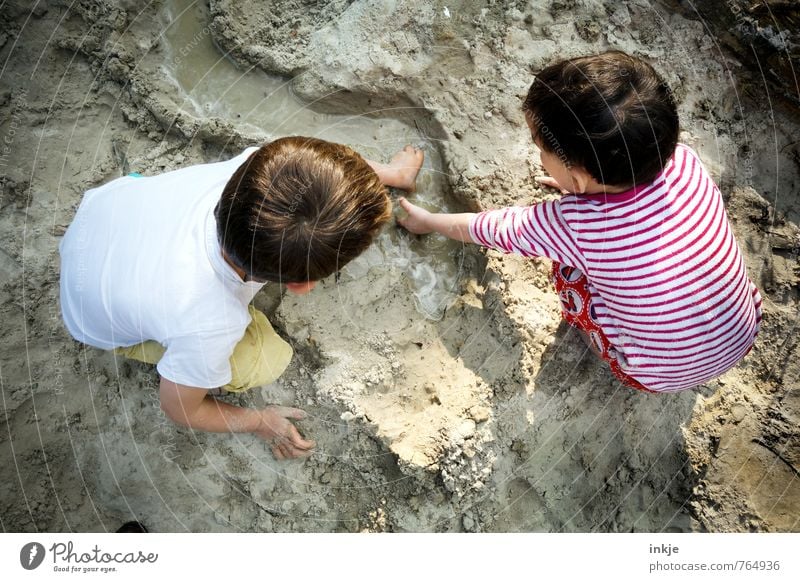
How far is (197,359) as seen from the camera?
3.91 feet

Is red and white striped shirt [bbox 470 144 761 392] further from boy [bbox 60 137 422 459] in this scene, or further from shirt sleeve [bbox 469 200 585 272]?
boy [bbox 60 137 422 459]

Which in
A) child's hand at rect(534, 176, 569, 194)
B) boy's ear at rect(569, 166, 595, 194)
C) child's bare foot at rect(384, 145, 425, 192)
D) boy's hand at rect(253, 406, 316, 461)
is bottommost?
boy's hand at rect(253, 406, 316, 461)

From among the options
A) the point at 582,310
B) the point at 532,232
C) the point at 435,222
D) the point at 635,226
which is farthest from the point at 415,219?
the point at 635,226

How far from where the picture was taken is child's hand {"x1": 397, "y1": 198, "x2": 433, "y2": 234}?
1.58 metres

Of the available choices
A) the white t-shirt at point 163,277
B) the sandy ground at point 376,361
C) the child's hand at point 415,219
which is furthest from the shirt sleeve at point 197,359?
the child's hand at point 415,219

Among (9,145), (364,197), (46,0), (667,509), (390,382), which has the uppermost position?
(46,0)

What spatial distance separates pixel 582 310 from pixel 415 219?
0.51m

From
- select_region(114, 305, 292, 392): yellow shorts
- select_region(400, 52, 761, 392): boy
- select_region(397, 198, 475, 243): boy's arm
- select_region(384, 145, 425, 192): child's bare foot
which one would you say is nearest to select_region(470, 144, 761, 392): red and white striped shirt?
select_region(400, 52, 761, 392): boy

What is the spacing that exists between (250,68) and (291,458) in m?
1.12

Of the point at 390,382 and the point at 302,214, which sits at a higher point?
the point at 302,214

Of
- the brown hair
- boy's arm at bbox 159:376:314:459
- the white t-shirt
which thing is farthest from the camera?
boy's arm at bbox 159:376:314:459

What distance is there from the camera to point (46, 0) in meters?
1.59

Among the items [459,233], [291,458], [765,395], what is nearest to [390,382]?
[291,458]

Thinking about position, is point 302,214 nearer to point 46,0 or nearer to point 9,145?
point 9,145
